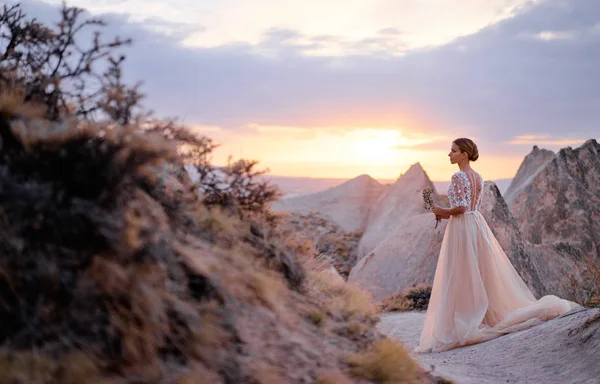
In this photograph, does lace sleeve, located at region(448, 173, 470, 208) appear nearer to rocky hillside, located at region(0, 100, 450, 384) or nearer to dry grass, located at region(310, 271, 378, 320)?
dry grass, located at region(310, 271, 378, 320)

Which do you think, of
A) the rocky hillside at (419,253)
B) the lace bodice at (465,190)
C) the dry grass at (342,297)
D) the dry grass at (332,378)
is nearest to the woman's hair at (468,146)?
the lace bodice at (465,190)

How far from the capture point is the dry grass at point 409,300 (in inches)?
496

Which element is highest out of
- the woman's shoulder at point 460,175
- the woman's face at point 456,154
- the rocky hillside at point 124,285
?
the woman's face at point 456,154

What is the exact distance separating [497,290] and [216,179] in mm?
4990

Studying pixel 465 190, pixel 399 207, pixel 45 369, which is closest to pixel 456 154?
pixel 465 190

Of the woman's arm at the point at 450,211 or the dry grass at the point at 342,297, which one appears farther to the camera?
the woman's arm at the point at 450,211

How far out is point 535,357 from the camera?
6824 mm

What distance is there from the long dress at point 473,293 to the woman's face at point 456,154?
250 mm

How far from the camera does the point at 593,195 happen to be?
15945mm

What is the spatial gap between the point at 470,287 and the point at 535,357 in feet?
5.53

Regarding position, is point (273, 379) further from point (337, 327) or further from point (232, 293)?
point (337, 327)

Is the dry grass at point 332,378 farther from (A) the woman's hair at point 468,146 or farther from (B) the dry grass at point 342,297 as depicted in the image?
(A) the woman's hair at point 468,146

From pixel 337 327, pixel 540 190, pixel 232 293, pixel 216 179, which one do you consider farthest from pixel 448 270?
pixel 540 190

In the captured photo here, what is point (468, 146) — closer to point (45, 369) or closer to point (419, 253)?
point (419, 253)
